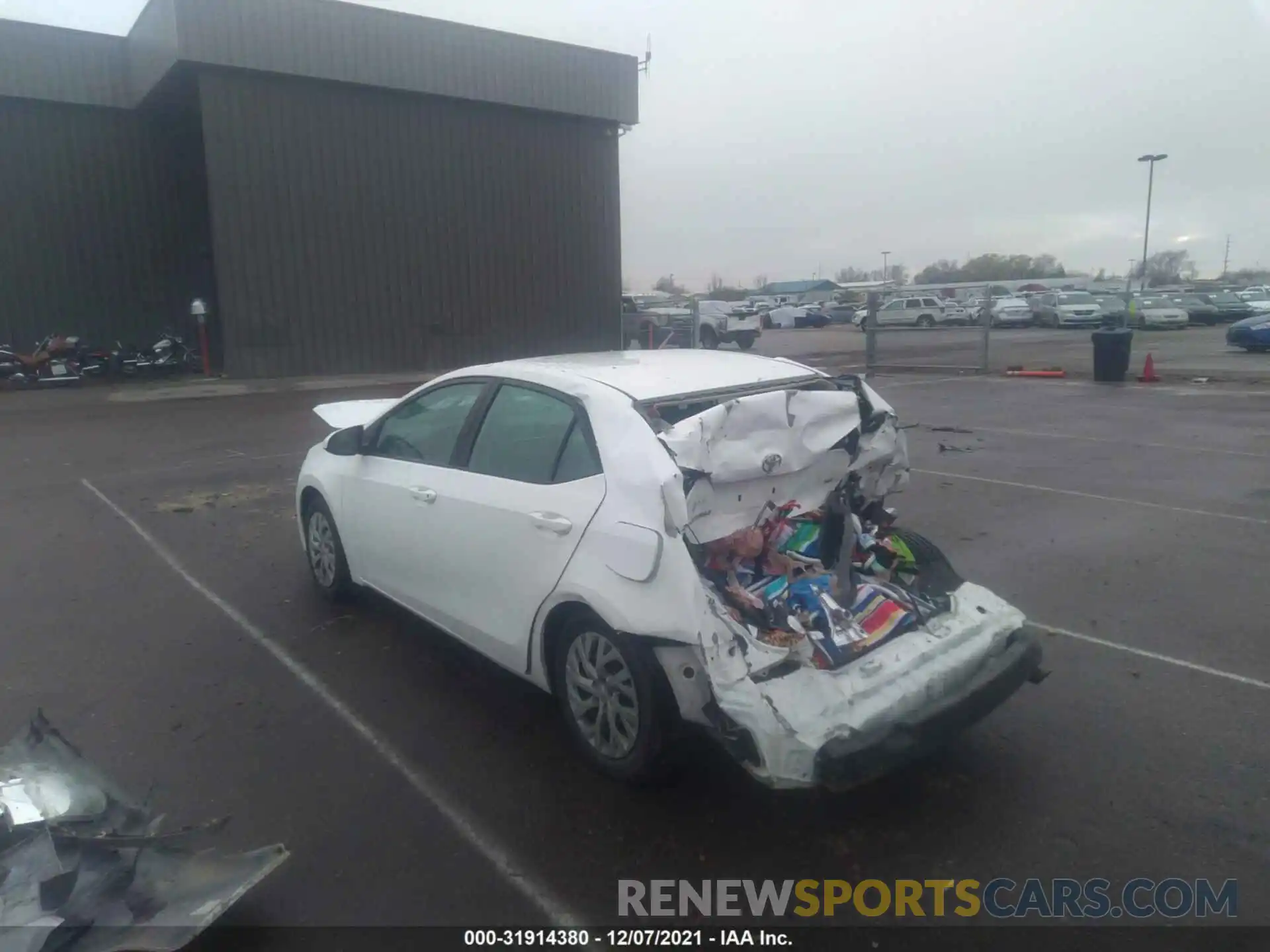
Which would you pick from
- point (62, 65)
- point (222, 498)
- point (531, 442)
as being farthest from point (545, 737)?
point (62, 65)

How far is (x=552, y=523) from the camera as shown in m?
3.91

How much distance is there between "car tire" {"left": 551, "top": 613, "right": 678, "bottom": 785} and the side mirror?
6.86ft

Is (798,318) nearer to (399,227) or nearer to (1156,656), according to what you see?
(399,227)

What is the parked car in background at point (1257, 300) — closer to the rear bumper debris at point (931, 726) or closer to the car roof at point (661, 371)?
the car roof at point (661, 371)

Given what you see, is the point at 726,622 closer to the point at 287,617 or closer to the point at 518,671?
the point at 518,671

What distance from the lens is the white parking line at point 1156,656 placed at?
15.3 feet

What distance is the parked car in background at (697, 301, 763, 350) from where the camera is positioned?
30.3m

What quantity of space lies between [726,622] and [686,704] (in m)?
0.32

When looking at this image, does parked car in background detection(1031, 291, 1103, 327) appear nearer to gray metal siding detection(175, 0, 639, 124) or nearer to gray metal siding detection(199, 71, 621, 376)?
gray metal siding detection(199, 71, 621, 376)

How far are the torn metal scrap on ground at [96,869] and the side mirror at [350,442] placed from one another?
2392 mm

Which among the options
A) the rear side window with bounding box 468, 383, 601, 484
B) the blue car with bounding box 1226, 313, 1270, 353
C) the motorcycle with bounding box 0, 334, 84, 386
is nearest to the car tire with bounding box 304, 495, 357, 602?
the rear side window with bounding box 468, 383, 601, 484

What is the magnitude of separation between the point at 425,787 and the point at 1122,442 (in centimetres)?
1036

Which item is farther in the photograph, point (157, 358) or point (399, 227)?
point (399, 227)

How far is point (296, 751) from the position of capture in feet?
13.6
